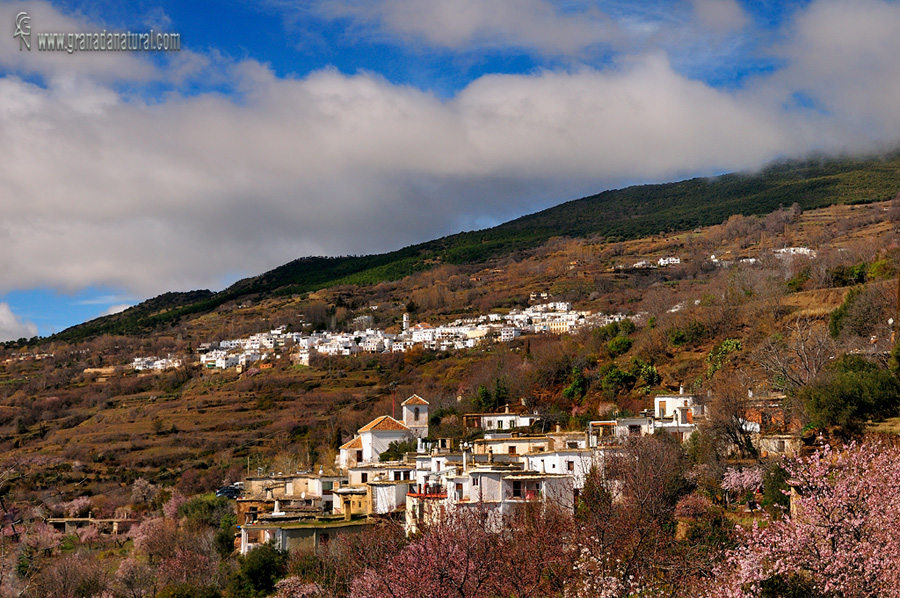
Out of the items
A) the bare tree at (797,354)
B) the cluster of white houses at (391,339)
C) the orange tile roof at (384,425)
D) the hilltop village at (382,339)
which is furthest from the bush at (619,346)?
the cluster of white houses at (391,339)

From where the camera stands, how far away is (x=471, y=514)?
25.2 meters

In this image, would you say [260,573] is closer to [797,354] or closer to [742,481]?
[742,481]

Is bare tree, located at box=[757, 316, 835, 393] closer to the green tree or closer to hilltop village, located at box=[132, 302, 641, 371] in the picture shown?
the green tree

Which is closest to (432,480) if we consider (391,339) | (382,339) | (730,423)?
(730,423)

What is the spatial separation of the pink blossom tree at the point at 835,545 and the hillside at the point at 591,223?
106739 millimetres

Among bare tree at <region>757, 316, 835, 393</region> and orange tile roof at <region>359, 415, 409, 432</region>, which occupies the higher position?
bare tree at <region>757, 316, 835, 393</region>

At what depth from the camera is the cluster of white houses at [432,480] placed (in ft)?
95.9

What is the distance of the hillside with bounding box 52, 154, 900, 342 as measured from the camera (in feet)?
434

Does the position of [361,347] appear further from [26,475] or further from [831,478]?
[831,478]

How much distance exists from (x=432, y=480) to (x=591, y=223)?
138 meters

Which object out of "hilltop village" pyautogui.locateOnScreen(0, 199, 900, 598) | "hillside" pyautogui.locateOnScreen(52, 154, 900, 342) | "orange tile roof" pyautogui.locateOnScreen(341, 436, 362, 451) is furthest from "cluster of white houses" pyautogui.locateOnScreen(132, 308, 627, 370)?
"orange tile roof" pyautogui.locateOnScreen(341, 436, 362, 451)

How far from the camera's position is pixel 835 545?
17.4 metres

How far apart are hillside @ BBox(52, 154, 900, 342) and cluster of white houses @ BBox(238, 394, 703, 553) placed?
90.9 meters

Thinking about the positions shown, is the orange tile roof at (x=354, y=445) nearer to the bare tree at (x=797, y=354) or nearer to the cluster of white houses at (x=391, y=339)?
the bare tree at (x=797, y=354)
